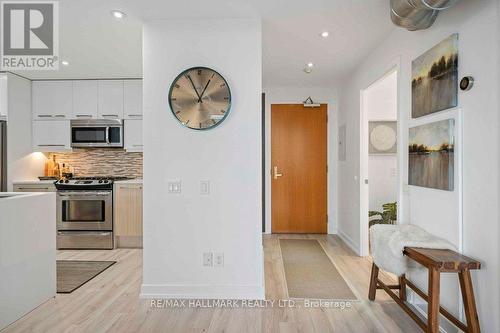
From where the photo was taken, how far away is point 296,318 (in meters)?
2.29

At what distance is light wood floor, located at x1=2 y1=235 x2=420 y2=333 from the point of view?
2158 mm

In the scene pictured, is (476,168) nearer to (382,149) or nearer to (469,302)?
(469,302)

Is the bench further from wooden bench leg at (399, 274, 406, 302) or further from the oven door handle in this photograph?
the oven door handle

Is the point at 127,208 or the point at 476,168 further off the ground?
the point at 476,168

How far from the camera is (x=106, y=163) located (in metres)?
4.78

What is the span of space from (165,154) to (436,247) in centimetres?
216

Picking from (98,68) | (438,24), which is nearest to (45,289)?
(98,68)

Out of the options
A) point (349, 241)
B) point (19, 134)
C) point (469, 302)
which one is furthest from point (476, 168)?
point (19, 134)

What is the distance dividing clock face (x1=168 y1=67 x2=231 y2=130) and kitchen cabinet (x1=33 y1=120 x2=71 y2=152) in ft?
9.32

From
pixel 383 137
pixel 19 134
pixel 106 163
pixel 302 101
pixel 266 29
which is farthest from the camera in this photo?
pixel 302 101

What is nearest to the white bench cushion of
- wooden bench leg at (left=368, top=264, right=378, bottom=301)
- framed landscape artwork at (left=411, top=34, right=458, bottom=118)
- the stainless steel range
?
wooden bench leg at (left=368, top=264, right=378, bottom=301)

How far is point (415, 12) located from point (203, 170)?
192 centimetres

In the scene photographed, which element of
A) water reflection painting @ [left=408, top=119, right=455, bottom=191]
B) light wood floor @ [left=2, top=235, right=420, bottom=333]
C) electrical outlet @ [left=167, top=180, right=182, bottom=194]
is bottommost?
light wood floor @ [left=2, top=235, right=420, bottom=333]

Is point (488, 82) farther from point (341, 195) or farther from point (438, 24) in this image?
point (341, 195)
